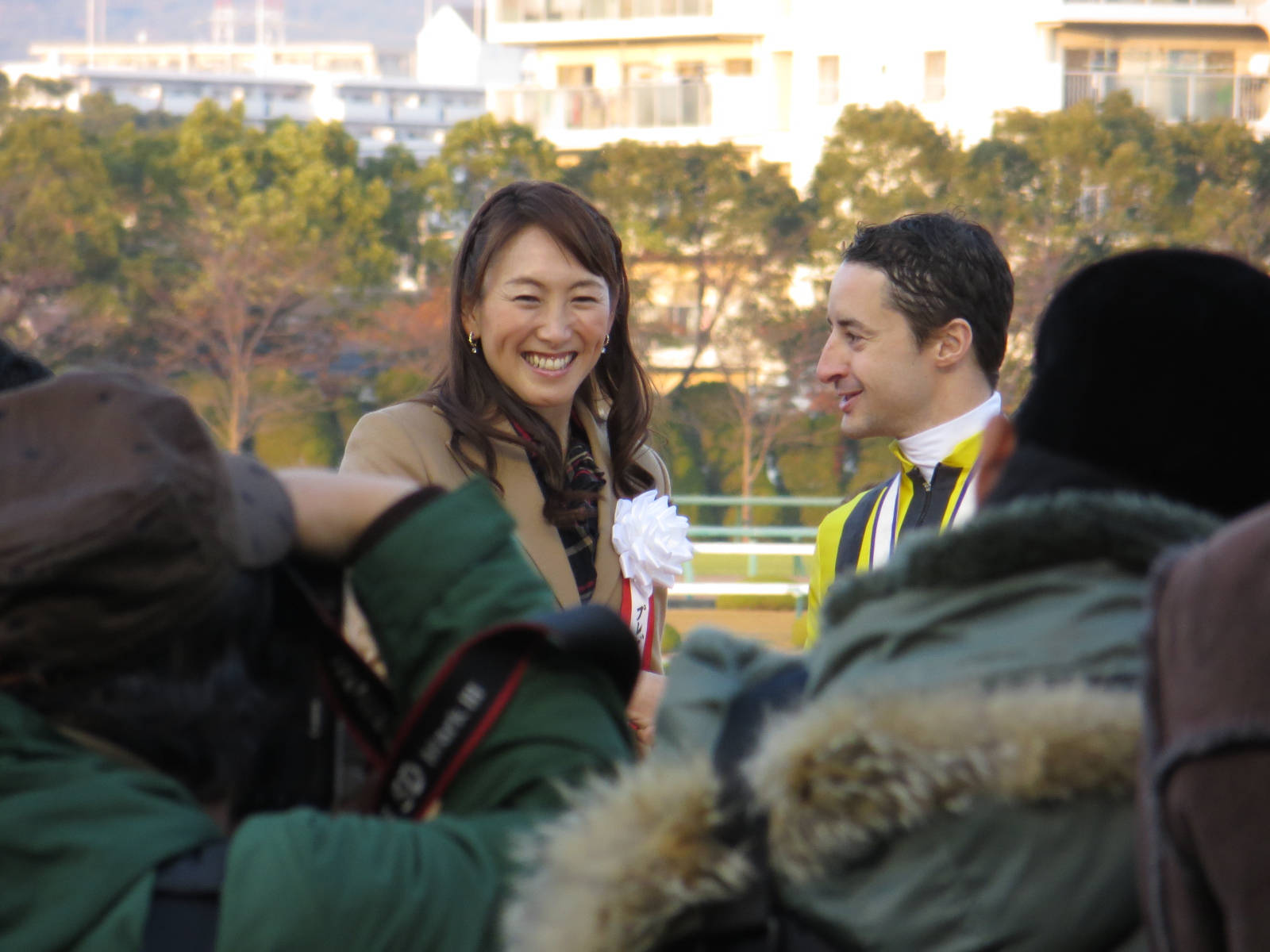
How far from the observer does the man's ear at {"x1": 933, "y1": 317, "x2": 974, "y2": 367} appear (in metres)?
3.63

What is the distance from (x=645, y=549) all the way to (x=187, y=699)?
1.76 meters

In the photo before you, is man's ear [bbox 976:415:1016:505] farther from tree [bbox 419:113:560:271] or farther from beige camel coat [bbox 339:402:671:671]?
tree [bbox 419:113:560:271]

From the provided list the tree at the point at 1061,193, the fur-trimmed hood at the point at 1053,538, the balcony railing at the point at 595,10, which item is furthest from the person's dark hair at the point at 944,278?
the balcony railing at the point at 595,10

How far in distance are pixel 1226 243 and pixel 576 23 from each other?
1802cm

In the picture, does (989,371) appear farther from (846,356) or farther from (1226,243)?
(1226,243)

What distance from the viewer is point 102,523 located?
1.30 m

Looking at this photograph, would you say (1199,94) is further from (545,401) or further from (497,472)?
(497,472)

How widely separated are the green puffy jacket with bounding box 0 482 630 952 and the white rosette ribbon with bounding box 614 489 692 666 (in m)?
1.57

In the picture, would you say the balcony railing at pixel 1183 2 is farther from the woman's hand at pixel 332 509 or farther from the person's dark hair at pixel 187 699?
the person's dark hair at pixel 187 699

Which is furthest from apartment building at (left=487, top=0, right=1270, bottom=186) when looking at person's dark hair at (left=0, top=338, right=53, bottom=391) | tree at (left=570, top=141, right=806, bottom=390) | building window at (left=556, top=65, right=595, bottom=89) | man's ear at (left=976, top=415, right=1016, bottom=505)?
man's ear at (left=976, top=415, right=1016, bottom=505)

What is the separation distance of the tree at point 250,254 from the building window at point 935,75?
1252 centimetres

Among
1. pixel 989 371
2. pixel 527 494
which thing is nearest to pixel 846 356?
pixel 989 371

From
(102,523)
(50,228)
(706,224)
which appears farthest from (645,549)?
(50,228)

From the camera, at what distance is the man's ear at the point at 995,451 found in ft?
4.61
